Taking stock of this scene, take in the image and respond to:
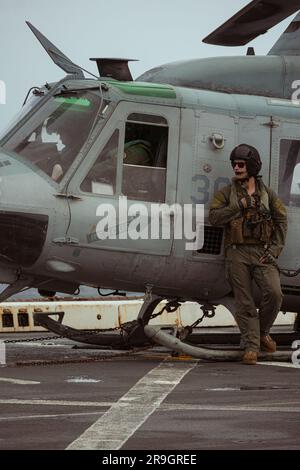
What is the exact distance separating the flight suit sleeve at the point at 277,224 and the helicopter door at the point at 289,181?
1.51ft

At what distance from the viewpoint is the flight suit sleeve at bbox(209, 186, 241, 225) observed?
509 inches

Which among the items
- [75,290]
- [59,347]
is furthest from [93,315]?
[75,290]

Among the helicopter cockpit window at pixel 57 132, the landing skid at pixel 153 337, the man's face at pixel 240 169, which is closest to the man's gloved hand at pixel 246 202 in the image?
the man's face at pixel 240 169

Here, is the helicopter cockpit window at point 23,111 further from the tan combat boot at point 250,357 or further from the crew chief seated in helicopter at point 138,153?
the tan combat boot at point 250,357

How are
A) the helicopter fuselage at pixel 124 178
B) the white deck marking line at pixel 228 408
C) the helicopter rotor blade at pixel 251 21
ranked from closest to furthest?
1. the white deck marking line at pixel 228 408
2. the helicopter fuselage at pixel 124 178
3. the helicopter rotor blade at pixel 251 21

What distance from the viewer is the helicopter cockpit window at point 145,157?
1295 centimetres

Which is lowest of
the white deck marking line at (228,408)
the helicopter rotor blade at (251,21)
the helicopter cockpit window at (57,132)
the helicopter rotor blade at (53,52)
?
the white deck marking line at (228,408)

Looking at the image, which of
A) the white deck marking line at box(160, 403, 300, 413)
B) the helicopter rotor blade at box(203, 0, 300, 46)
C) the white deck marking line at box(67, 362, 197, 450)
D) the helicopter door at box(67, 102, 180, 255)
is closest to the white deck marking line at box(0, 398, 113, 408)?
the white deck marking line at box(67, 362, 197, 450)

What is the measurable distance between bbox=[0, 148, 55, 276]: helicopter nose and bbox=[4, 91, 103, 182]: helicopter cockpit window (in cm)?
23

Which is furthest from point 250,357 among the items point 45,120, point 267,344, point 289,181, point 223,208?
point 45,120

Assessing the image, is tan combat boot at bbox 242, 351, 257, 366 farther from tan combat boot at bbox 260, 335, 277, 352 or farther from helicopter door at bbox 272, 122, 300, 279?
helicopter door at bbox 272, 122, 300, 279

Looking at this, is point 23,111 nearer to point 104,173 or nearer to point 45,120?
point 45,120

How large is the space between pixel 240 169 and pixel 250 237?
73cm

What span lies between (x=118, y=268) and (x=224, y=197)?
135 cm
